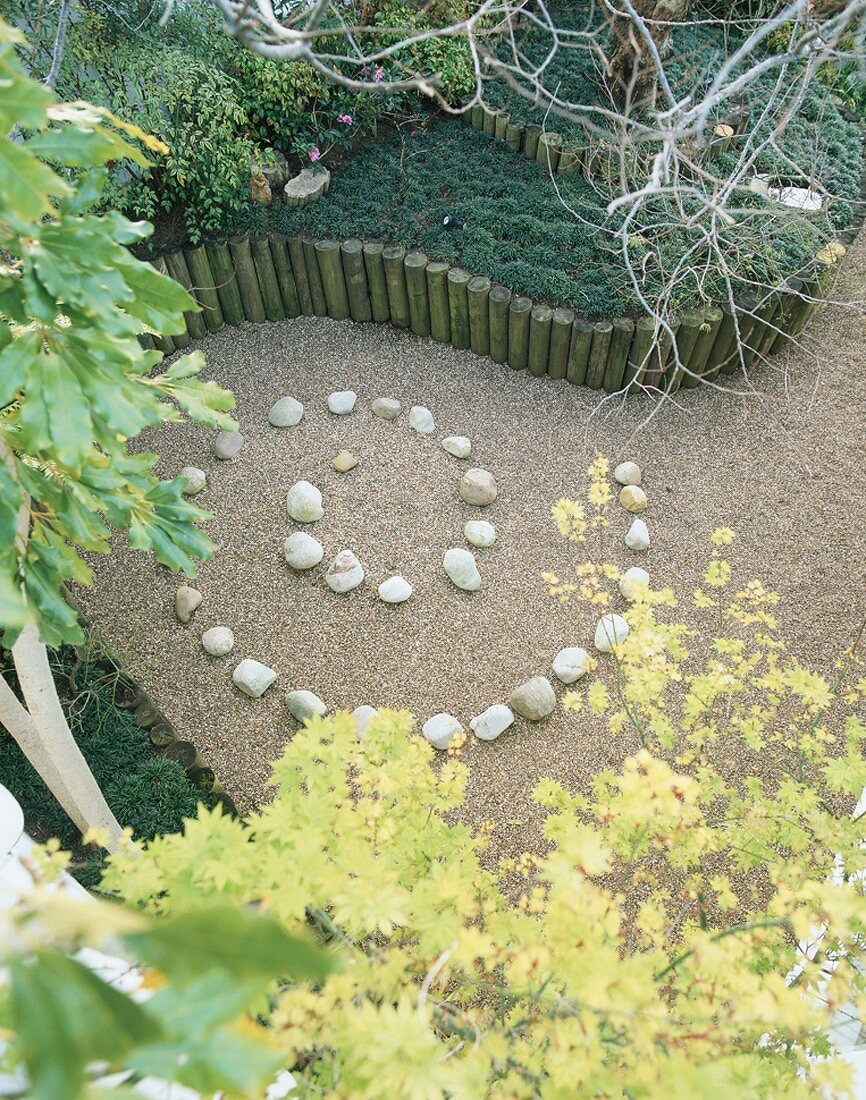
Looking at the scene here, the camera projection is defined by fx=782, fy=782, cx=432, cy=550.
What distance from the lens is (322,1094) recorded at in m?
1.19

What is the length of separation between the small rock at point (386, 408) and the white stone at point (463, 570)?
2.81 feet

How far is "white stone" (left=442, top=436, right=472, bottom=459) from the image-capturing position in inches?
142

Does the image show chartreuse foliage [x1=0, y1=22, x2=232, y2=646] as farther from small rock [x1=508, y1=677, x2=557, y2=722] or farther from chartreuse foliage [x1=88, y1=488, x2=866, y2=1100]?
small rock [x1=508, y1=677, x2=557, y2=722]

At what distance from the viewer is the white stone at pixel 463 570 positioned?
3195 mm

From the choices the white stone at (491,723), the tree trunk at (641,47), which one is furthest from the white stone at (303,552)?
the tree trunk at (641,47)

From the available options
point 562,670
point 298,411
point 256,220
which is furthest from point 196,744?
point 256,220

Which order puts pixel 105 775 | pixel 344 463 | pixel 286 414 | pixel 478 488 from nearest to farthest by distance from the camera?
pixel 105 775 → pixel 478 488 → pixel 344 463 → pixel 286 414

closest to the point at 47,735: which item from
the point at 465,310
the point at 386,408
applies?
the point at 386,408

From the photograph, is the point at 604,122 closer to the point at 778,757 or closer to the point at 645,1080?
the point at 778,757

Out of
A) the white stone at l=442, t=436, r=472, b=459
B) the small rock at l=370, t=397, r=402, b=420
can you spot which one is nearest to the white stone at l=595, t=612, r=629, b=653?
the white stone at l=442, t=436, r=472, b=459

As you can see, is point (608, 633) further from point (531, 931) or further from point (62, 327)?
point (62, 327)

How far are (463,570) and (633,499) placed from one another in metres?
0.84

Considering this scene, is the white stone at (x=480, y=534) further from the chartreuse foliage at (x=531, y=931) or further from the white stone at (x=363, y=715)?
the chartreuse foliage at (x=531, y=931)

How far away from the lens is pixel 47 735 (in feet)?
6.32
